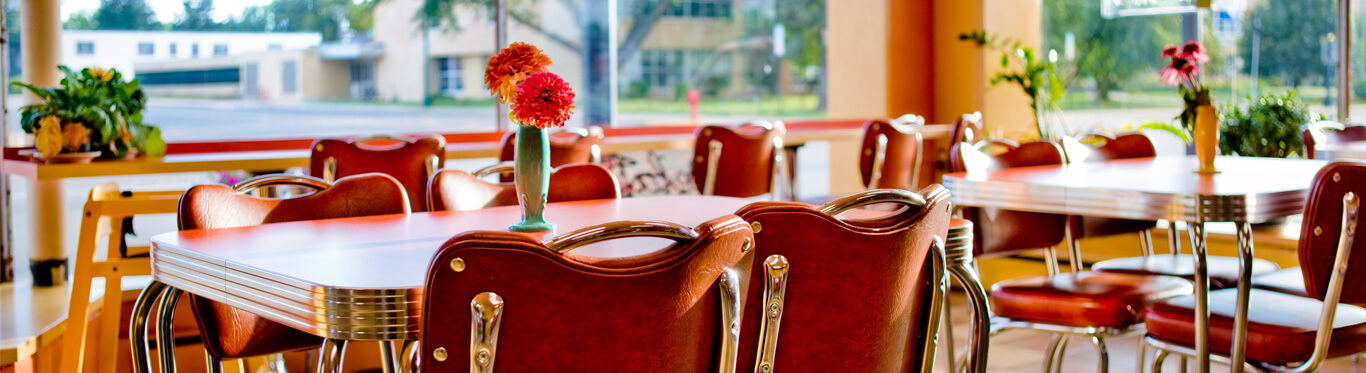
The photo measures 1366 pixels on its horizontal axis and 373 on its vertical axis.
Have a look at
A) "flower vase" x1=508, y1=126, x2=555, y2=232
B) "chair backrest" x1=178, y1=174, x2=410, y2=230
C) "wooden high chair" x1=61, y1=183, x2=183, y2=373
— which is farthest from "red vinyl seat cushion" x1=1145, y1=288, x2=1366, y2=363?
→ "wooden high chair" x1=61, y1=183, x2=183, y2=373

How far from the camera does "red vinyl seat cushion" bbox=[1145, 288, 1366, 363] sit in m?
2.34

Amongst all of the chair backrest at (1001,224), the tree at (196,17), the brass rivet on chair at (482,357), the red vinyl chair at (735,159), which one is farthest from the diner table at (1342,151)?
the tree at (196,17)

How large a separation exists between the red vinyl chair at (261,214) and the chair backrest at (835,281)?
88 centimetres

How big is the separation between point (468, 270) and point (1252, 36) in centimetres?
590

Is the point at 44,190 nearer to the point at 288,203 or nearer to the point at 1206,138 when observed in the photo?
the point at 288,203

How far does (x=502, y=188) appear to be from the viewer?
270cm

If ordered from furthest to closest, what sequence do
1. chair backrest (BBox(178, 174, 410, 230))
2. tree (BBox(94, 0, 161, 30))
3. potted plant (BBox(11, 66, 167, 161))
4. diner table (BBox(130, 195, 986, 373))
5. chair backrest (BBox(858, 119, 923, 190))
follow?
1. chair backrest (BBox(858, 119, 923, 190))
2. tree (BBox(94, 0, 161, 30))
3. potted plant (BBox(11, 66, 167, 161))
4. chair backrest (BBox(178, 174, 410, 230))
5. diner table (BBox(130, 195, 986, 373))

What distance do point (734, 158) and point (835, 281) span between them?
3.33m

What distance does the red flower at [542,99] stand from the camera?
1.97 meters

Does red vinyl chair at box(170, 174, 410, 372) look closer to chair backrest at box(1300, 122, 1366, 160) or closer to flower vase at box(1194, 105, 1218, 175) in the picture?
flower vase at box(1194, 105, 1218, 175)

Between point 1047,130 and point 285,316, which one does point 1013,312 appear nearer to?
point 285,316

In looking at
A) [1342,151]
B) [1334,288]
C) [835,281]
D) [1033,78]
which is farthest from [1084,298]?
[1033,78]

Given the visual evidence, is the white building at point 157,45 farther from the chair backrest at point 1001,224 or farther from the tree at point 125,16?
the chair backrest at point 1001,224

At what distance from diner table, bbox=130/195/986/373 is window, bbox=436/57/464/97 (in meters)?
3.49
